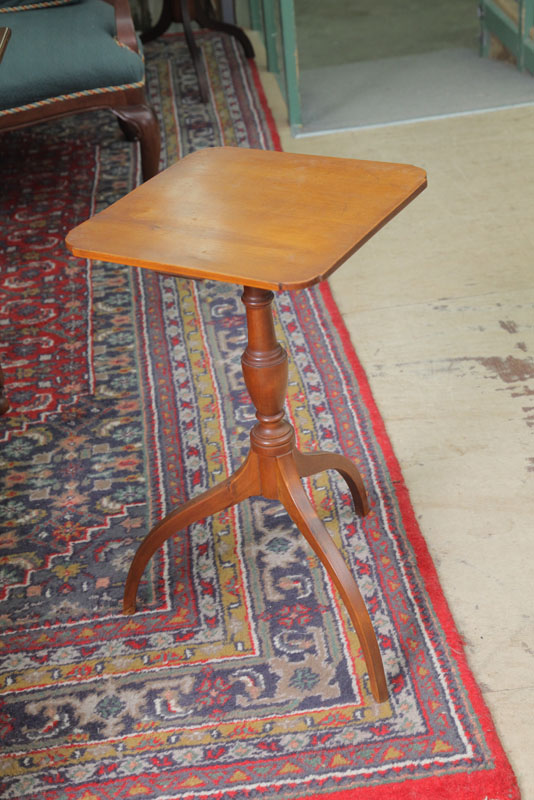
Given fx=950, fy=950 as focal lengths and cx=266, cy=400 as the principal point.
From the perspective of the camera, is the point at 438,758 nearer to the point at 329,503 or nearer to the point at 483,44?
the point at 329,503

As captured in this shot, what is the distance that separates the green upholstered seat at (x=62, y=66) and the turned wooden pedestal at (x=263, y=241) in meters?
1.40

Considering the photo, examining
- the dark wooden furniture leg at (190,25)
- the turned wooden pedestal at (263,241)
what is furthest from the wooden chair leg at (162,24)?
the turned wooden pedestal at (263,241)

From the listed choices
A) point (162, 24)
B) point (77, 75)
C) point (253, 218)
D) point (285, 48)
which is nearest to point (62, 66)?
point (77, 75)

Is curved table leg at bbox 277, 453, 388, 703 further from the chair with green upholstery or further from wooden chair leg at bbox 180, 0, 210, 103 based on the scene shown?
wooden chair leg at bbox 180, 0, 210, 103

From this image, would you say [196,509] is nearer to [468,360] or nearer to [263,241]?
[263,241]

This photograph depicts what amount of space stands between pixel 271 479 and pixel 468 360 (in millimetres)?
919

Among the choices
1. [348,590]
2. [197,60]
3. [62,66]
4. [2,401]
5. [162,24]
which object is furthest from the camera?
[162,24]

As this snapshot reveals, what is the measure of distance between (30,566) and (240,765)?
664 millimetres

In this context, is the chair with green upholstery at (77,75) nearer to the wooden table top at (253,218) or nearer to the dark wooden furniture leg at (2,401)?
the dark wooden furniture leg at (2,401)

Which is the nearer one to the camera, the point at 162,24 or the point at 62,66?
the point at 62,66

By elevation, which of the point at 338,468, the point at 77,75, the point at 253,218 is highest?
the point at 253,218

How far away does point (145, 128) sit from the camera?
10.1 feet

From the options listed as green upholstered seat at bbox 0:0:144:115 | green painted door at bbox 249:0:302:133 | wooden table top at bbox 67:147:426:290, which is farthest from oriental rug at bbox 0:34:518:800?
green painted door at bbox 249:0:302:133

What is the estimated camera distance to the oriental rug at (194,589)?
1.52 metres
